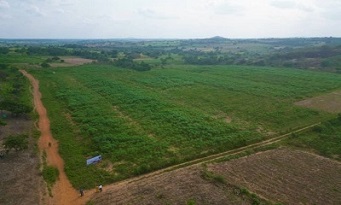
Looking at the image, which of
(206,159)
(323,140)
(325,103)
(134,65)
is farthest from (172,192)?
(134,65)

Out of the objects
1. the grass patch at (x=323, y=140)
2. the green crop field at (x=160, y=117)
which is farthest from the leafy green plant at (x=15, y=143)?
the grass patch at (x=323, y=140)

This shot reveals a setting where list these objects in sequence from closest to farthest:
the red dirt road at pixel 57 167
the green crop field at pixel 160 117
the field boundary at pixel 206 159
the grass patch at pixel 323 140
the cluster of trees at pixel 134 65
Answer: the red dirt road at pixel 57 167 < the field boundary at pixel 206 159 < the green crop field at pixel 160 117 < the grass patch at pixel 323 140 < the cluster of trees at pixel 134 65

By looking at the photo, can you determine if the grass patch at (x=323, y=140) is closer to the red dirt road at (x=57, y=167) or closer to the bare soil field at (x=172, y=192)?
the bare soil field at (x=172, y=192)

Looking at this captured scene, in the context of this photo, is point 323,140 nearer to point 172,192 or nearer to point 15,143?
point 172,192

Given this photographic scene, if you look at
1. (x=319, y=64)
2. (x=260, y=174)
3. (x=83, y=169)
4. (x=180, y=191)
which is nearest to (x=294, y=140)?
(x=260, y=174)

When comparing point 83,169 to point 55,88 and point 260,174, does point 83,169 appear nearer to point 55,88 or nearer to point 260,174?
point 260,174
